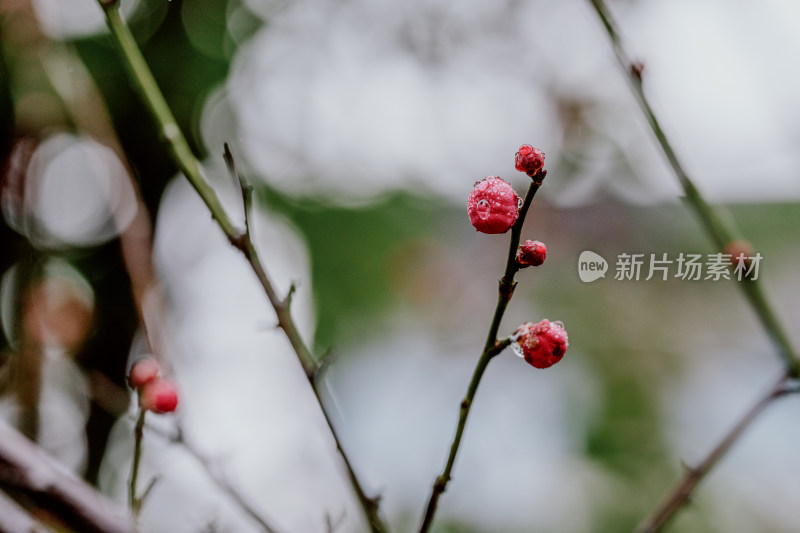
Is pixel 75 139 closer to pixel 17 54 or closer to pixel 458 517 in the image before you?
pixel 17 54

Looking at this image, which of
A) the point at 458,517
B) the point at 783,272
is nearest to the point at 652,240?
the point at 783,272

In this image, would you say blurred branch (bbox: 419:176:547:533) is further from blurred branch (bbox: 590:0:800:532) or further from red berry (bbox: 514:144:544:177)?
blurred branch (bbox: 590:0:800:532)

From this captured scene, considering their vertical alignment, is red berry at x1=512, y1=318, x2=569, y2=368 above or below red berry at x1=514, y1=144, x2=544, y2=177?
below

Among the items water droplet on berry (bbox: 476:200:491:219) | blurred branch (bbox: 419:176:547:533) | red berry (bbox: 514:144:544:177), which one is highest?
red berry (bbox: 514:144:544:177)

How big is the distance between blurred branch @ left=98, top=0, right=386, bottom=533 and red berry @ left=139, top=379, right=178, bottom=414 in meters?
0.13

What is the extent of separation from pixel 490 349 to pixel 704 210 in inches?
8.4

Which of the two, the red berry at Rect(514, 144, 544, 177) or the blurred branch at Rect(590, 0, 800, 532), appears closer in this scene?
the red berry at Rect(514, 144, 544, 177)

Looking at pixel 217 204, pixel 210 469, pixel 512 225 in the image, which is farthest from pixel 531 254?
pixel 210 469

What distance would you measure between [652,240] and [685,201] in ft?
3.97

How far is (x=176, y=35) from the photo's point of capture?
1.87 metres

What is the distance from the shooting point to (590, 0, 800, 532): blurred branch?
0.37 meters

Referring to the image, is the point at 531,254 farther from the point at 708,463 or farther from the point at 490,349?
the point at 708,463

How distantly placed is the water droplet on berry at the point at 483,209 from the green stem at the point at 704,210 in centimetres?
15

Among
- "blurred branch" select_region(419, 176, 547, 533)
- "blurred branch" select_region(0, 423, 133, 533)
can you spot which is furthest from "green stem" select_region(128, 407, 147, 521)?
"blurred branch" select_region(419, 176, 547, 533)
